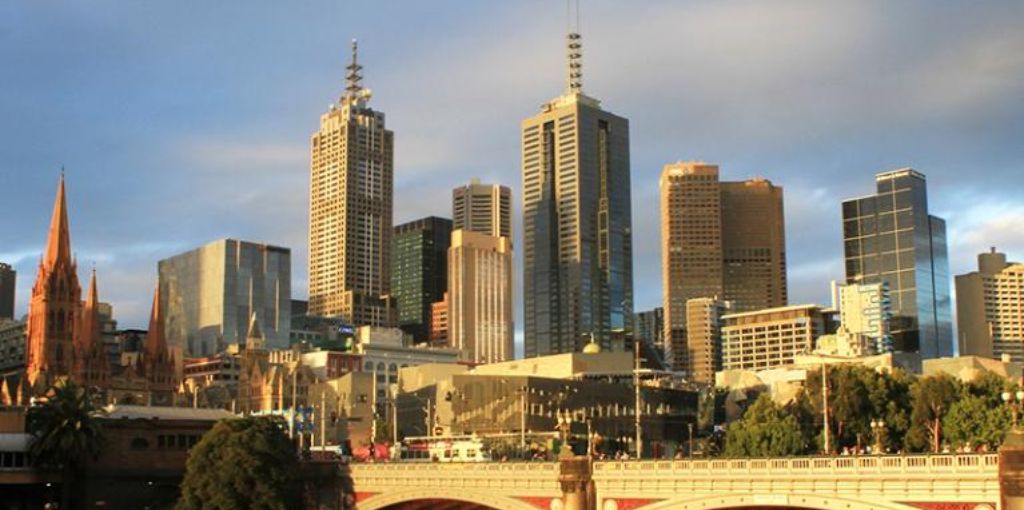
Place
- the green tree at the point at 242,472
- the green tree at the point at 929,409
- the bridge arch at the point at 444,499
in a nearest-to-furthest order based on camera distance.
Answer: the bridge arch at the point at 444,499
the green tree at the point at 242,472
the green tree at the point at 929,409

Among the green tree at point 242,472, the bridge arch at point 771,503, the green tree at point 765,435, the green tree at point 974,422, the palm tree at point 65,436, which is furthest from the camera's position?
the green tree at point 765,435

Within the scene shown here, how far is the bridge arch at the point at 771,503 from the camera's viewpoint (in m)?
59.7

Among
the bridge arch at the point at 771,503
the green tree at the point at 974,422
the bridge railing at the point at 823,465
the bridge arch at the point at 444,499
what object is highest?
the green tree at the point at 974,422

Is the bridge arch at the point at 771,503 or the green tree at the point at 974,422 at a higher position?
the green tree at the point at 974,422

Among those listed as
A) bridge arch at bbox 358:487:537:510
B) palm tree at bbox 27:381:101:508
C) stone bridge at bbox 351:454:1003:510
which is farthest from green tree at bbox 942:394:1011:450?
palm tree at bbox 27:381:101:508

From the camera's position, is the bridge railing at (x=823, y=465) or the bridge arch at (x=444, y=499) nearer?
the bridge railing at (x=823, y=465)

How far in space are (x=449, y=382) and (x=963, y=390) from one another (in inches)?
3466

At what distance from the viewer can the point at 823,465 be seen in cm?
6234

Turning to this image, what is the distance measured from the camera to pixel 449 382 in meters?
195

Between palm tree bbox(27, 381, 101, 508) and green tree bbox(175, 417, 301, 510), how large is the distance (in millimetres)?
17362

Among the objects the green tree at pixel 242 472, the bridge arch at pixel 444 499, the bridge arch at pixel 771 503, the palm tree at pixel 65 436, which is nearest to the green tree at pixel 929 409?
the bridge arch at pixel 444 499

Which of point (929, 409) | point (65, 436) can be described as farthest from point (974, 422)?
point (65, 436)

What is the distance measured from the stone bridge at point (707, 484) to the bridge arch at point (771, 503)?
0.05m

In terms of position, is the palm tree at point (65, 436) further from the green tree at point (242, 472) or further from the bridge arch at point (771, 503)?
the bridge arch at point (771, 503)
